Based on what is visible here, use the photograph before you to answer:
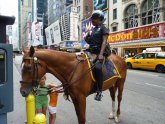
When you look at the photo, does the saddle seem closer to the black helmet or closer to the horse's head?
the black helmet

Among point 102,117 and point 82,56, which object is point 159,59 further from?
point 82,56

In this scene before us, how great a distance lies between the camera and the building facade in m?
31.1

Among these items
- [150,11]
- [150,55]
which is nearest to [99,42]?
[150,55]

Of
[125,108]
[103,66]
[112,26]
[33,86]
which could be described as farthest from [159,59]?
[112,26]

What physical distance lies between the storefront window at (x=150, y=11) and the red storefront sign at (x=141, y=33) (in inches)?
183

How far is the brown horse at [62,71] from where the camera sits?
14.4 feet

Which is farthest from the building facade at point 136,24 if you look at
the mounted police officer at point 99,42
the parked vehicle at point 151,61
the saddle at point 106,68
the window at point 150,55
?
the mounted police officer at point 99,42

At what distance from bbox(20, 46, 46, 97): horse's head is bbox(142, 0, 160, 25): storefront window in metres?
35.9

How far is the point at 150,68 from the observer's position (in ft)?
80.6

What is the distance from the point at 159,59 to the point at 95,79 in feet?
62.9

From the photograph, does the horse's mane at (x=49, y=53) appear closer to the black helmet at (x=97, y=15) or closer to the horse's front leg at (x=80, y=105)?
the horse's front leg at (x=80, y=105)

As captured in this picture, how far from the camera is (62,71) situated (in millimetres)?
4906

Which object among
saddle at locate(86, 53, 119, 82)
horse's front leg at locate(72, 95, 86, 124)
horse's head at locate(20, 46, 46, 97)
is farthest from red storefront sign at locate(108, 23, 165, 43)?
horse's head at locate(20, 46, 46, 97)

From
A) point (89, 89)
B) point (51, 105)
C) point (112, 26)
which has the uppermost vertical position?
point (112, 26)
